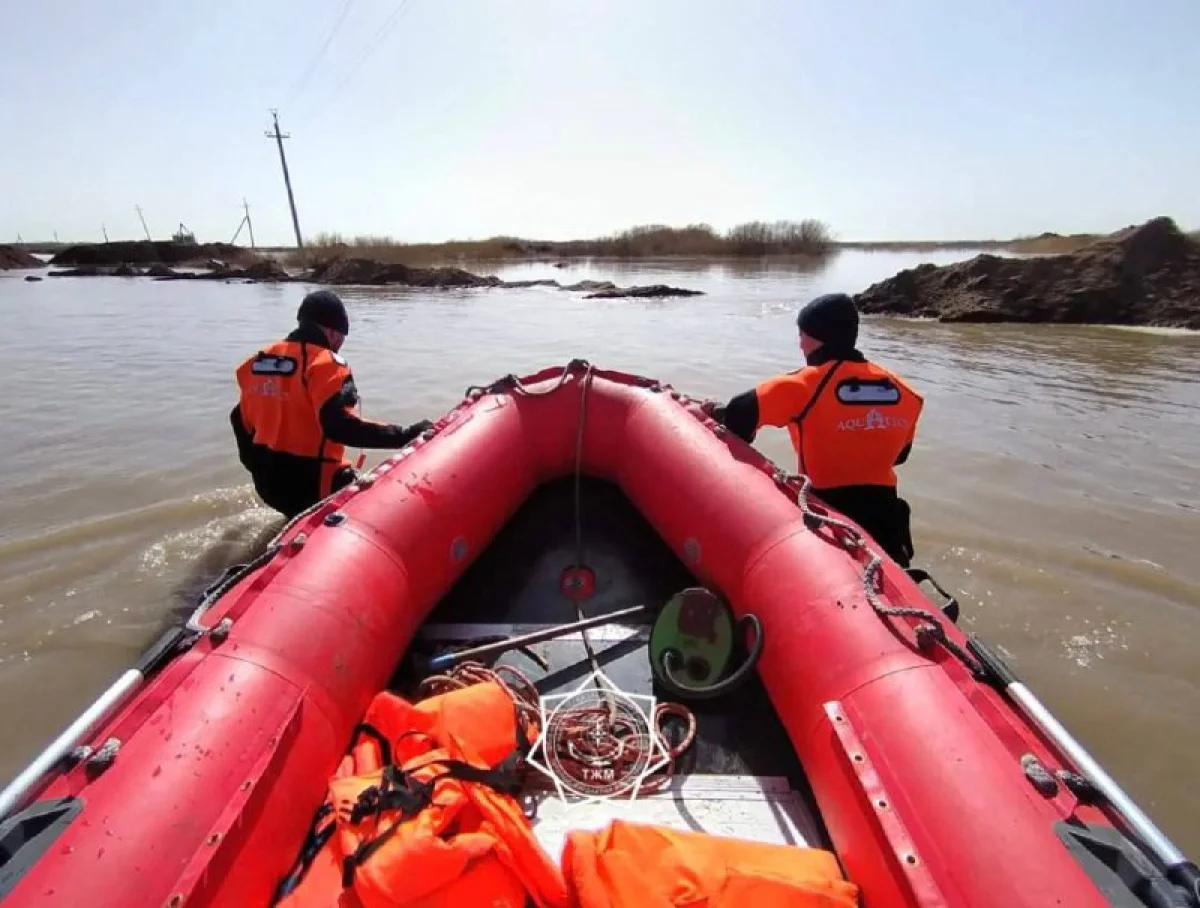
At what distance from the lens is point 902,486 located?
5.53m

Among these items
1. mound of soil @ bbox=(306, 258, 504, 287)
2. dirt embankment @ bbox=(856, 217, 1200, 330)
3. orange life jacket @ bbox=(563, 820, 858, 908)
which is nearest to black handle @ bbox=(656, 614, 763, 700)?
orange life jacket @ bbox=(563, 820, 858, 908)

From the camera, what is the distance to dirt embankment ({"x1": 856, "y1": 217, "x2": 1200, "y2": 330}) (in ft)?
44.9

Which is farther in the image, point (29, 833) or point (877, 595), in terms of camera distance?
point (877, 595)

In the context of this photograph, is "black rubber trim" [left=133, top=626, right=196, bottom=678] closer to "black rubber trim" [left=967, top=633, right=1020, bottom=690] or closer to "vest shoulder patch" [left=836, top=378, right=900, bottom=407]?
"black rubber trim" [left=967, top=633, right=1020, bottom=690]

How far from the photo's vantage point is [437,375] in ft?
31.4

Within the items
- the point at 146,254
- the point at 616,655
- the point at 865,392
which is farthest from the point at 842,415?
the point at 146,254

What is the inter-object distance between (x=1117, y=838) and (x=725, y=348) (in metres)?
10.7

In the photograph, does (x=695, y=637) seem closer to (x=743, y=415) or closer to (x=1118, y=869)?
(x=743, y=415)

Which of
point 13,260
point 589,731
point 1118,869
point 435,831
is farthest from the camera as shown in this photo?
point 13,260

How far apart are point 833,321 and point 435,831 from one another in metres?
2.38

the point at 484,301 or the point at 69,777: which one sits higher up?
the point at 69,777

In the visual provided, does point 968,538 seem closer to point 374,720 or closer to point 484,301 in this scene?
point 374,720

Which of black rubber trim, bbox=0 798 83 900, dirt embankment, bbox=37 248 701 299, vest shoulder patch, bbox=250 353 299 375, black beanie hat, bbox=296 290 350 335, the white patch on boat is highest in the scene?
black beanie hat, bbox=296 290 350 335

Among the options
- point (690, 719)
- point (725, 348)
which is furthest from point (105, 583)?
point (725, 348)
